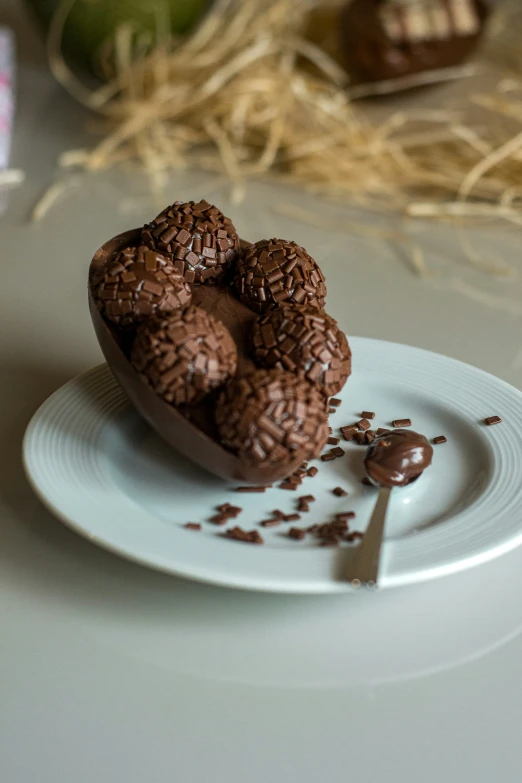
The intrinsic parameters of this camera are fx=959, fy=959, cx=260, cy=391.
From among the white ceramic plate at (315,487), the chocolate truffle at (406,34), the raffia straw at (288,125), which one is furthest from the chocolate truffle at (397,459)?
the chocolate truffle at (406,34)

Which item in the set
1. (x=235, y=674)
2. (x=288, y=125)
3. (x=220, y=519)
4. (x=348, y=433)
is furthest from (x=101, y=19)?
(x=235, y=674)

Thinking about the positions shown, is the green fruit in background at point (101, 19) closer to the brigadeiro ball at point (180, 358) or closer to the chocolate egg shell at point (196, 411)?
the chocolate egg shell at point (196, 411)

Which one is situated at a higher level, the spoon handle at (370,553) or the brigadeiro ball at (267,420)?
the brigadeiro ball at (267,420)

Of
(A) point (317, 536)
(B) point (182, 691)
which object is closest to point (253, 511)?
(A) point (317, 536)

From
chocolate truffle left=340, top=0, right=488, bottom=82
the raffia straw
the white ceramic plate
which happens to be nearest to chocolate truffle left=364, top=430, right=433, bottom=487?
the white ceramic plate

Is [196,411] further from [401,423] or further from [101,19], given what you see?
[101,19]

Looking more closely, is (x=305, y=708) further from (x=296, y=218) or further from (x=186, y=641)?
(x=296, y=218)

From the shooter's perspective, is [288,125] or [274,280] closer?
[274,280]
